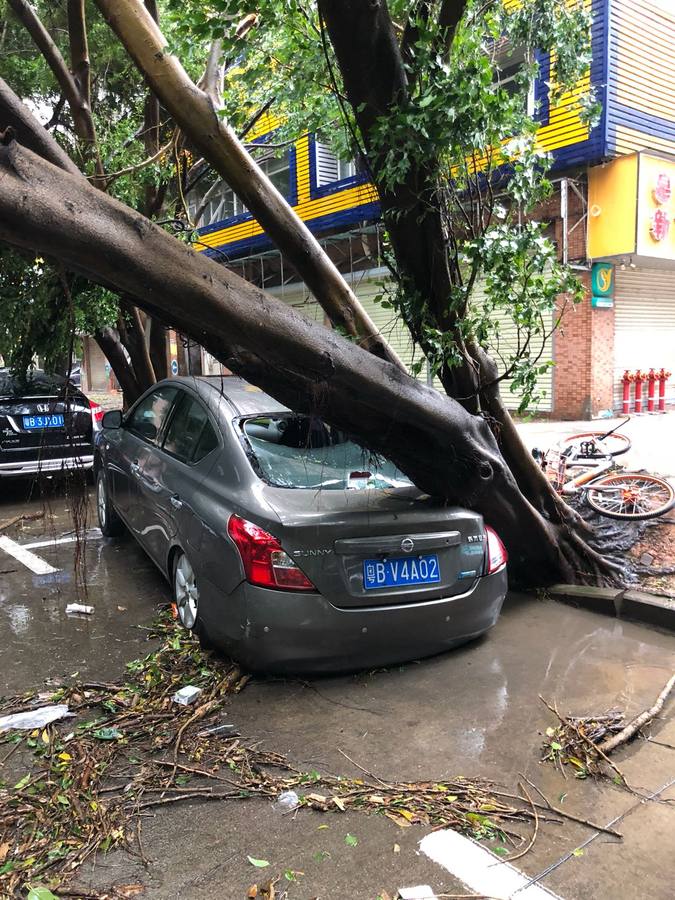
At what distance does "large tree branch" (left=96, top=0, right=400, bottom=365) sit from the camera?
4.06 m

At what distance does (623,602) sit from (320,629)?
8.02ft

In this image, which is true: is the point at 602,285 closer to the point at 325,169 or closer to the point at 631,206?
the point at 631,206

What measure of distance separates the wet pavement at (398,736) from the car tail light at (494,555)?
52 centimetres

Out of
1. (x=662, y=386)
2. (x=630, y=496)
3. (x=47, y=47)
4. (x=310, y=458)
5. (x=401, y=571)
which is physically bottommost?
(x=630, y=496)

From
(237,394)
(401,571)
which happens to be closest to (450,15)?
(237,394)

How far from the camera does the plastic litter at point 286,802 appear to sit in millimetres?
2610

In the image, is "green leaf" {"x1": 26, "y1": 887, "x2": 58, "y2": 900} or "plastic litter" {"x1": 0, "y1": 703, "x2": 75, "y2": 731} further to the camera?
"plastic litter" {"x1": 0, "y1": 703, "x2": 75, "y2": 731}

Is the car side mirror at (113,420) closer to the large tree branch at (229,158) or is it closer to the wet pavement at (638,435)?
the large tree branch at (229,158)

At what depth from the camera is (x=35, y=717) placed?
10.6 ft

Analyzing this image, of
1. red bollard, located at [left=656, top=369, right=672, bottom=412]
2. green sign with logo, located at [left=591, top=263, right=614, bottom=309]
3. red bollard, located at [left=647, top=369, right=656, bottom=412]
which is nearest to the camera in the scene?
green sign with logo, located at [left=591, top=263, right=614, bottom=309]

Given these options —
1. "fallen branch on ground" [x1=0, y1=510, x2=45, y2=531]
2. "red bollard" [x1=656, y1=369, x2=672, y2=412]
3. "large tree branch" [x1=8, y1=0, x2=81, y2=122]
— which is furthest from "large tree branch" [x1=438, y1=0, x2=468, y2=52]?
"red bollard" [x1=656, y1=369, x2=672, y2=412]

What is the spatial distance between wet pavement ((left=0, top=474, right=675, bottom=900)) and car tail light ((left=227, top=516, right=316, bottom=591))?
0.63m

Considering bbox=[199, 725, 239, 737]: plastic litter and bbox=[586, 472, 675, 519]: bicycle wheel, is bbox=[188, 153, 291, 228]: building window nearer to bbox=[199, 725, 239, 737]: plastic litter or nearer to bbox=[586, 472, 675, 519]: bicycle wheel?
bbox=[586, 472, 675, 519]: bicycle wheel

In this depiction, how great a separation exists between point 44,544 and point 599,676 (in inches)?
200
